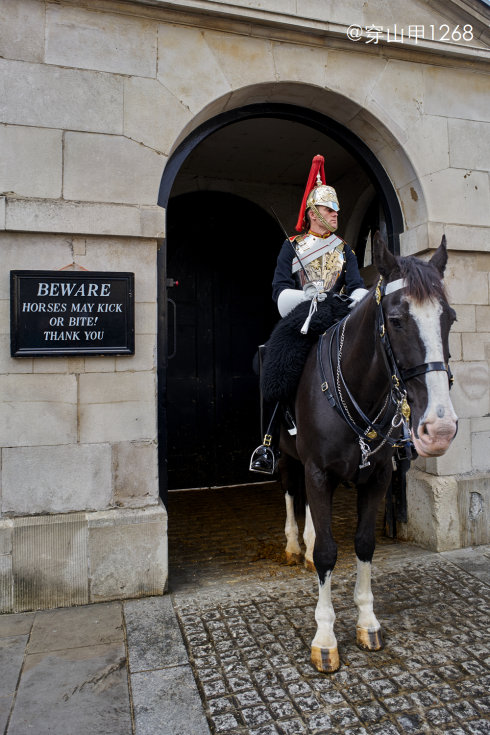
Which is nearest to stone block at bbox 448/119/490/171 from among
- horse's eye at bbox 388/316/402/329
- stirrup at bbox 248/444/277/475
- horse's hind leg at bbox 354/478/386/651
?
horse's eye at bbox 388/316/402/329

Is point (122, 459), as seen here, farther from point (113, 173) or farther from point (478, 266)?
point (478, 266)

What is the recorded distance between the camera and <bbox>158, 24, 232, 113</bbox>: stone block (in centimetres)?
381

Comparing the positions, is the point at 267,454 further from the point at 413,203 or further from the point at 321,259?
the point at 413,203

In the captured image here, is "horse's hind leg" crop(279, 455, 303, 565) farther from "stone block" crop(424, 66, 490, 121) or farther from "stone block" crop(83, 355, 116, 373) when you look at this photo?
"stone block" crop(424, 66, 490, 121)

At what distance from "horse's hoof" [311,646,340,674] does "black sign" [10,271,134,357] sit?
229cm

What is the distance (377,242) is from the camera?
2.49m

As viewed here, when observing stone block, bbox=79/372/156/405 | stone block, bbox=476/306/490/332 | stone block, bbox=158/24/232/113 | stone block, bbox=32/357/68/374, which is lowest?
stone block, bbox=79/372/156/405

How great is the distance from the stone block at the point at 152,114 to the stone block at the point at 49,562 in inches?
112

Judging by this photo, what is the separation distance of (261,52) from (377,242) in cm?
253

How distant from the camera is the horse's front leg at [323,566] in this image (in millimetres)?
2678

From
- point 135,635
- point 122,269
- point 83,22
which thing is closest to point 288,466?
point 135,635

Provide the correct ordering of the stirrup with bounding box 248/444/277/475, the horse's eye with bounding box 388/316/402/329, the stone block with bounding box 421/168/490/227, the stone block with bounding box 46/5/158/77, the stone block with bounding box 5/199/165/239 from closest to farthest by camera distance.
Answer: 1. the horse's eye with bounding box 388/316/402/329
2. the stone block with bounding box 5/199/165/239
3. the stone block with bounding box 46/5/158/77
4. the stirrup with bounding box 248/444/277/475
5. the stone block with bounding box 421/168/490/227

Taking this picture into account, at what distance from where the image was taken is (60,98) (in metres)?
3.62

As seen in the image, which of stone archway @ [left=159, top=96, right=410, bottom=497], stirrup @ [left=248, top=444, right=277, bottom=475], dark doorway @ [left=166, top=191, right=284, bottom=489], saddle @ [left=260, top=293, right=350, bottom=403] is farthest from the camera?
dark doorway @ [left=166, top=191, right=284, bottom=489]
